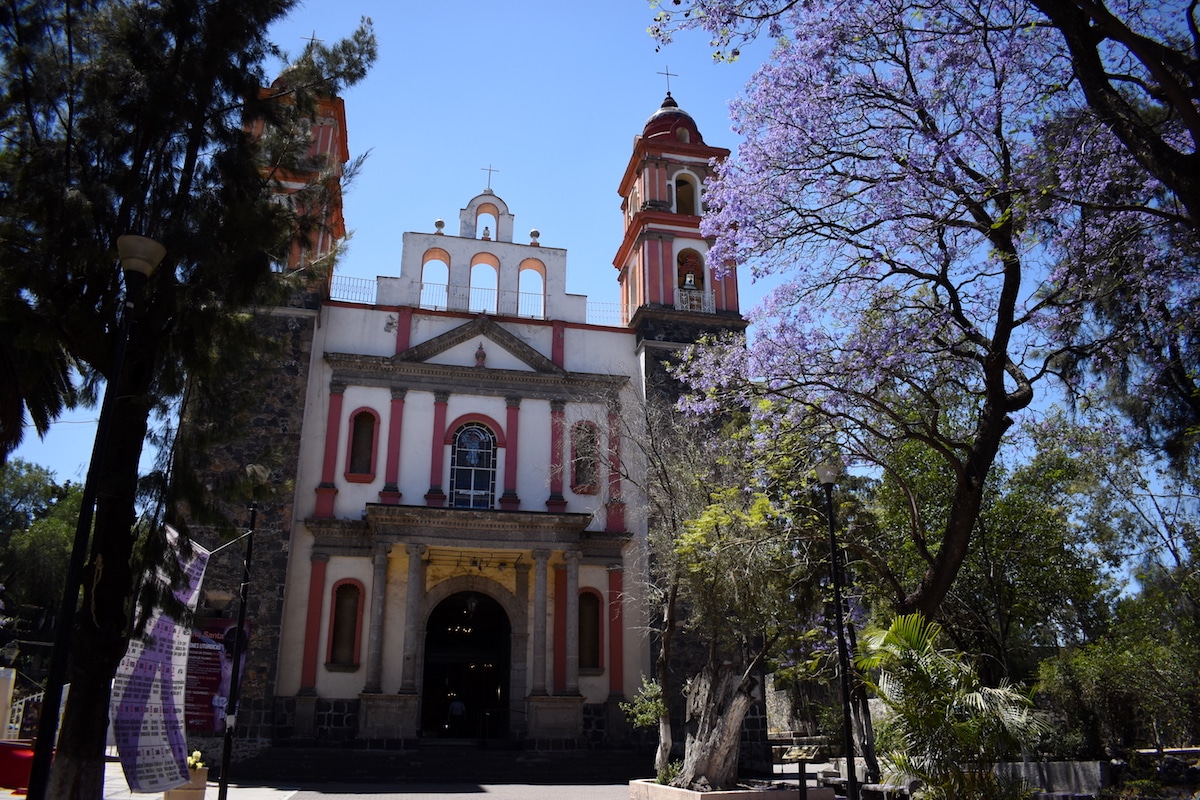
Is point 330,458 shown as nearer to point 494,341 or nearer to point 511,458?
point 511,458

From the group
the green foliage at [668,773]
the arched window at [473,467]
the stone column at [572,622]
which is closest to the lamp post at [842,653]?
the green foliage at [668,773]

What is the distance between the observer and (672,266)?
2489 cm

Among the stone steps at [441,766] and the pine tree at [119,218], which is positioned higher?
the pine tree at [119,218]

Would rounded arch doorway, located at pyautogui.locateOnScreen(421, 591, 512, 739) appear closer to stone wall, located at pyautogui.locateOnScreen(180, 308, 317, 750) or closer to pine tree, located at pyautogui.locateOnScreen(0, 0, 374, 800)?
stone wall, located at pyautogui.locateOnScreen(180, 308, 317, 750)

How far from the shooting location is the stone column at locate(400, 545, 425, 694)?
19.2m

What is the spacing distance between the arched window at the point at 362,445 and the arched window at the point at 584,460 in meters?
4.91

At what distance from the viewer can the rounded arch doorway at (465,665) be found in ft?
70.8

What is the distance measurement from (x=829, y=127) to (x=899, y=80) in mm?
968

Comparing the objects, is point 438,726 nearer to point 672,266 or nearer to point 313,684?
point 313,684

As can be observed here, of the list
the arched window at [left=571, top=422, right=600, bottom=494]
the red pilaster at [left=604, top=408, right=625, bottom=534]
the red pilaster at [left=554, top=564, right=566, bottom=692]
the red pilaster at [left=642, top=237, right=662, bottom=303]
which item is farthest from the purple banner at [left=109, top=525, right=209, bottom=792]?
the red pilaster at [left=642, top=237, right=662, bottom=303]

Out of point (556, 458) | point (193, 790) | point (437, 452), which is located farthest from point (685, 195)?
point (193, 790)

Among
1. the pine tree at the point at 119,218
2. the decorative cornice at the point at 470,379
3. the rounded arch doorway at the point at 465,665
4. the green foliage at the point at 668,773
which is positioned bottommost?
the green foliage at the point at 668,773

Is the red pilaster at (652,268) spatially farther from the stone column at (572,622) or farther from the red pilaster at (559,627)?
the red pilaster at (559,627)

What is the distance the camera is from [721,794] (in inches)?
503
